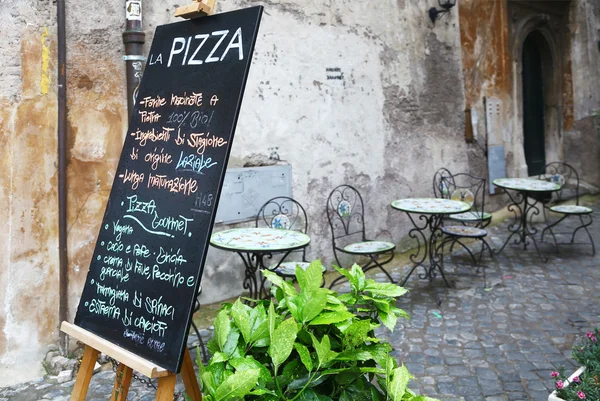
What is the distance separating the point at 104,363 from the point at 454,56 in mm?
5804

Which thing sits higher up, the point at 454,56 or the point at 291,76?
the point at 454,56

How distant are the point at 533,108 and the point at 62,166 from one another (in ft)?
27.7

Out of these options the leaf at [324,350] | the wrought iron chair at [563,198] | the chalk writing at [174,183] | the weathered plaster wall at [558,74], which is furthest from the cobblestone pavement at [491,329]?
the weathered plaster wall at [558,74]

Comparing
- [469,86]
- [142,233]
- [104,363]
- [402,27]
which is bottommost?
[104,363]

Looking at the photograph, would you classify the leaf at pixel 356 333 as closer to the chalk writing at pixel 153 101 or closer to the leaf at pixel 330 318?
the leaf at pixel 330 318

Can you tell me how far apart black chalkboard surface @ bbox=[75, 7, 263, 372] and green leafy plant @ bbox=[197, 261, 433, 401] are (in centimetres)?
30

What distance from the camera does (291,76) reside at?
17.5 ft

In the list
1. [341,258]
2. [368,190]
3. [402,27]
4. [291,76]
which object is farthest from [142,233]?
[402,27]

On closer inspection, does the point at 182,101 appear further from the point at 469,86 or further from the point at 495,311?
the point at 469,86

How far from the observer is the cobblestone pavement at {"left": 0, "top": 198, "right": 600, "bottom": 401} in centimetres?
342

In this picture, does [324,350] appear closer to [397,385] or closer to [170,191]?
[397,385]

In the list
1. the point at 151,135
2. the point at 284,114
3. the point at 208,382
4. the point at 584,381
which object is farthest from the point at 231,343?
the point at 284,114

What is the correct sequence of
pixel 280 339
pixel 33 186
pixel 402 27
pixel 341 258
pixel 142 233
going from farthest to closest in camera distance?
pixel 402 27
pixel 341 258
pixel 33 186
pixel 142 233
pixel 280 339

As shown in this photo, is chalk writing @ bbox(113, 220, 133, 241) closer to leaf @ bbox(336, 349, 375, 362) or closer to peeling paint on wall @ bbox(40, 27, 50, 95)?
leaf @ bbox(336, 349, 375, 362)
